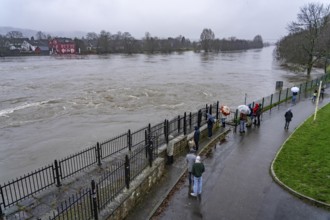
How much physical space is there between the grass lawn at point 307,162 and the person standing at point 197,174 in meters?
2.83

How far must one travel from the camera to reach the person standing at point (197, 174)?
795cm

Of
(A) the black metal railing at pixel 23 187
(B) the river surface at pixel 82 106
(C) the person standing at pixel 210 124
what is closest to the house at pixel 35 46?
(B) the river surface at pixel 82 106

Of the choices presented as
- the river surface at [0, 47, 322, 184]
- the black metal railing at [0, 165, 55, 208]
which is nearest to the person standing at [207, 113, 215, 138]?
the black metal railing at [0, 165, 55, 208]

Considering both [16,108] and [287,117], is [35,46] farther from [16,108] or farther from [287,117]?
[287,117]

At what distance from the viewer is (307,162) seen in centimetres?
1008

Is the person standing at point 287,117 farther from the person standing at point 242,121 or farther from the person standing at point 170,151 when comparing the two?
the person standing at point 170,151

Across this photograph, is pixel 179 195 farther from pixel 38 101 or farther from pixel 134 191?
pixel 38 101

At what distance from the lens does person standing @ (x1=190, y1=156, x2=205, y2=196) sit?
7.95 metres

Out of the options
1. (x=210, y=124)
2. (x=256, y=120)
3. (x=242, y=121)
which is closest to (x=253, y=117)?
(x=256, y=120)

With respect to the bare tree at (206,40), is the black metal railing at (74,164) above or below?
below

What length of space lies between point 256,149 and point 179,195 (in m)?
5.06

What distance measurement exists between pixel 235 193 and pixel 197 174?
4.80 ft

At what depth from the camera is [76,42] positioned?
128m

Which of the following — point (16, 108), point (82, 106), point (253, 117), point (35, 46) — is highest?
point (35, 46)
